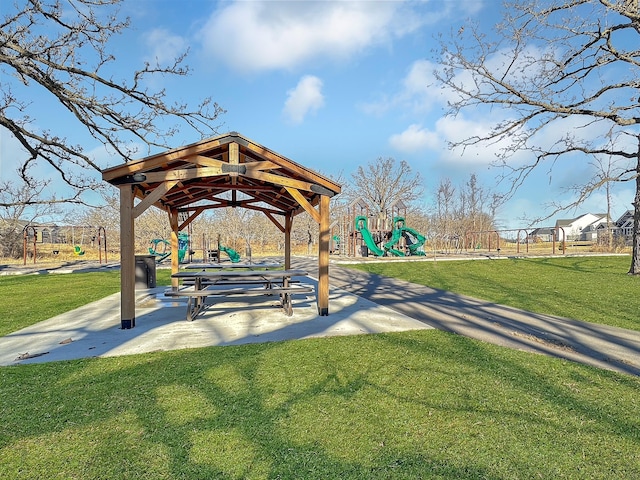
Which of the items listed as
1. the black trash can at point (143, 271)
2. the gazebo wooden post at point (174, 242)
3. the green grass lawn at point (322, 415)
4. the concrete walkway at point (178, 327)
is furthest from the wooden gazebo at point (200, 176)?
the black trash can at point (143, 271)

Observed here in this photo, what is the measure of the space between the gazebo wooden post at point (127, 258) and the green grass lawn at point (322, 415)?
1704 mm

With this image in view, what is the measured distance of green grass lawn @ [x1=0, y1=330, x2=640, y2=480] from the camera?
2340 mm

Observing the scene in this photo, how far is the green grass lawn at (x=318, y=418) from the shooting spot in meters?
2.34

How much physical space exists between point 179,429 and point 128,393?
3.26 feet

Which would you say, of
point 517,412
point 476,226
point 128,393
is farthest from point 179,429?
point 476,226

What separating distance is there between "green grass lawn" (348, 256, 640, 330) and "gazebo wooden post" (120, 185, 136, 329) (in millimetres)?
8027

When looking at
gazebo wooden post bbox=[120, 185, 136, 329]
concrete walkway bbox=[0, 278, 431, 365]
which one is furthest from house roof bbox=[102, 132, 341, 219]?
concrete walkway bbox=[0, 278, 431, 365]

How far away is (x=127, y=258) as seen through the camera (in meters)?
5.95

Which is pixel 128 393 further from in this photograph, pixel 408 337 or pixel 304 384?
pixel 408 337

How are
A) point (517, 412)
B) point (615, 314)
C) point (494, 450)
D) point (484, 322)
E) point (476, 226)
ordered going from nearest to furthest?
1. point (494, 450)
2. point (517, 412)
3. point (484, 322)
4. point (615, 314)
5. point (476, 226)

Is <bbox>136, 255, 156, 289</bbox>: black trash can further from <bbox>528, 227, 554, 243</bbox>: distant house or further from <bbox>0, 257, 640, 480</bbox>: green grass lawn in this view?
<bbox>528, 227, 554, 243</bbox>: distant house

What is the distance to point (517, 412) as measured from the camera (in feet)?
10.1

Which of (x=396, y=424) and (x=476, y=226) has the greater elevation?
(x=476, y=226)

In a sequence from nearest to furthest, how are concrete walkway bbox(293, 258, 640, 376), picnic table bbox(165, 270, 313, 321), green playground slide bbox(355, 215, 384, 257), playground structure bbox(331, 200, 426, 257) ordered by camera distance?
1. concrete walkway bbox(293, 258, 640, 376)
2. picnic table bbox(165, 270, 313, 321)
3. green playground slide bbox(355, 215, 384, 257)
4. playground structure bbox(331, 200, 426, 257)
